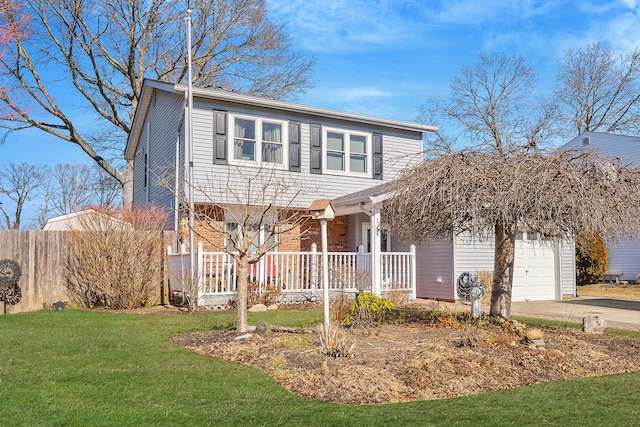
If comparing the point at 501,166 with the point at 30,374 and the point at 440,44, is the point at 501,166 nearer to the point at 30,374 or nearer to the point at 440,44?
Result: the point at 30,374

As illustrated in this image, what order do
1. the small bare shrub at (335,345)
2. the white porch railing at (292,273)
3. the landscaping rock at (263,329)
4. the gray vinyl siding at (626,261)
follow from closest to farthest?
the small bare shrub at (335,345), the landscaping rock at (263,329), the white porch railing at (292,273), the gray vinyl siding at (626,261)

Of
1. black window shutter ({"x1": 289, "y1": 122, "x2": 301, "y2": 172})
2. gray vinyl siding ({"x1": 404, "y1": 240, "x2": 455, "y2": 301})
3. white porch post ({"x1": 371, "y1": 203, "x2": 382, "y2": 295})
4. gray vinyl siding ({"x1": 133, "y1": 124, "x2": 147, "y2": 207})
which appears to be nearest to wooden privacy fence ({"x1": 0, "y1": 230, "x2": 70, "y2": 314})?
black window shutter ({"x1": 289, "y1": 122, "x2": 301, "y2": 172})

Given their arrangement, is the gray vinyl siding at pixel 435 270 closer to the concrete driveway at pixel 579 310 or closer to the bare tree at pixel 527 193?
the concrete driveway at pixel 579 310

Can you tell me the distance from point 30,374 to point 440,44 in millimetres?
11911

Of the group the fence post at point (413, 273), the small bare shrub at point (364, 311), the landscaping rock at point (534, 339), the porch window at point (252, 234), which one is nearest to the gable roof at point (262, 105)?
the porch window at point (252, 234)

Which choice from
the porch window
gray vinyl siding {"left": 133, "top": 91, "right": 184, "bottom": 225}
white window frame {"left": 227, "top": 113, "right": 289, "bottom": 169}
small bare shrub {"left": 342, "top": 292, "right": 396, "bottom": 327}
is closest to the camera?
the porch window

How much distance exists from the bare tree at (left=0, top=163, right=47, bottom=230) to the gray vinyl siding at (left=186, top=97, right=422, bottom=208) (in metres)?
23.3

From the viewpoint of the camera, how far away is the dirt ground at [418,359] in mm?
5504

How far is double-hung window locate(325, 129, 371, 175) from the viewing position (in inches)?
627

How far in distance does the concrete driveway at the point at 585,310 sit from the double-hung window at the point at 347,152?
18.8 ft

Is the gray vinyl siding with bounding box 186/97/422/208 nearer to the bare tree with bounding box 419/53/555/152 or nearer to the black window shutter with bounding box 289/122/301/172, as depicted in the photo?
the black window shutter with bounding box 289/122/301/172

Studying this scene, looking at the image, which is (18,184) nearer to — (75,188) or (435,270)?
(75,188)

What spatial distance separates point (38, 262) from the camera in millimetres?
Result: 12234

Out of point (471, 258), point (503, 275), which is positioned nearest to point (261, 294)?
point (503, 275)
